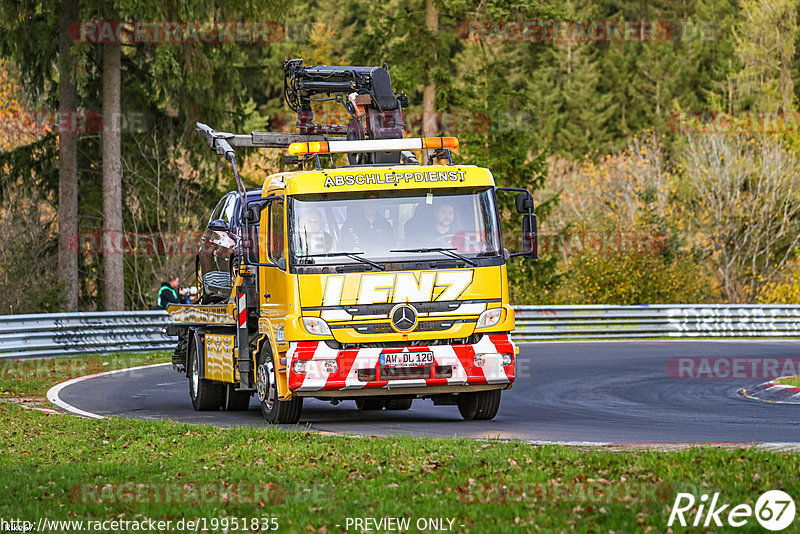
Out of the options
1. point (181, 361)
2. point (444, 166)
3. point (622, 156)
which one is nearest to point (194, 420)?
point (181, 361)

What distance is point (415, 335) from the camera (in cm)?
1388

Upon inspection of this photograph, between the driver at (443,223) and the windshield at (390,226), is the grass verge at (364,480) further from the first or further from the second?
the driver at (443,223)

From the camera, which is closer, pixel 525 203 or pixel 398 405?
pixel 525 203

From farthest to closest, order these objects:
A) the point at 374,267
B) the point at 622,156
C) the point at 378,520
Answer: the point at 622,156
the point at 374,267
the point at 378,520

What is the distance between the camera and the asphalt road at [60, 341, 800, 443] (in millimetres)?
13336

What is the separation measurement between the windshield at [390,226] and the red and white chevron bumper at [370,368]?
98 centimetres

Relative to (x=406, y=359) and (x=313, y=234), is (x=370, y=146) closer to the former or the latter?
(x=313, y=234)

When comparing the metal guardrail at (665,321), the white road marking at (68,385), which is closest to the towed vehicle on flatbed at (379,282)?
the white road marking at (68,385)

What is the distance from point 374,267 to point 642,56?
62663mm

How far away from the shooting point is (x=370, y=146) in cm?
1508

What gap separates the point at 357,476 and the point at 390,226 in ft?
15.5

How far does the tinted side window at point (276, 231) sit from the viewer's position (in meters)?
14.2

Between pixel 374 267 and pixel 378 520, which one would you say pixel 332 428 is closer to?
pixel 374 267

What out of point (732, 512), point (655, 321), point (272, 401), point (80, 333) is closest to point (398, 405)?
point (272, 401)
